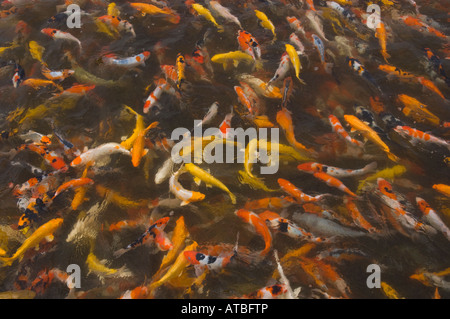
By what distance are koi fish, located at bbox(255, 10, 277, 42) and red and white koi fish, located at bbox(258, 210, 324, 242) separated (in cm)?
181

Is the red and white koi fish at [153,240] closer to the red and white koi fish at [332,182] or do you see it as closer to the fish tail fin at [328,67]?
the red and white koi fish at [332,182]

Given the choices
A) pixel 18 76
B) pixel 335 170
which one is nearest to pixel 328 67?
pixel 335 170

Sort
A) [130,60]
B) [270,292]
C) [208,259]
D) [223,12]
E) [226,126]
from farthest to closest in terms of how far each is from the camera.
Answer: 1. [223,12]
2. [130,60]
3. [226,126]
4. [208,259]
5. [270,292]

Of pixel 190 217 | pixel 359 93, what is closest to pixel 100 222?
pixel 190 217

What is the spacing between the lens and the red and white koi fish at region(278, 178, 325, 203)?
6.93ft

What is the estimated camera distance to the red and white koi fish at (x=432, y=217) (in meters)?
1.97

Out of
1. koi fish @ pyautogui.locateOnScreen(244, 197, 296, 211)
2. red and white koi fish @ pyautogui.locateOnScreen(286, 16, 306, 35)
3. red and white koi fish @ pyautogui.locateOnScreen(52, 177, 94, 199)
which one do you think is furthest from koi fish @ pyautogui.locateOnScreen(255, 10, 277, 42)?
red and white koi fish @ pyautogui.locateOnScreen(52, 177, 94, 199)

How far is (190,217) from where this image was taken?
6.84 feet

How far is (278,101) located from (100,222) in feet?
5.15

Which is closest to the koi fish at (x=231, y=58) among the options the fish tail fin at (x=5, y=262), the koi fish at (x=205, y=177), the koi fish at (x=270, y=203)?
the koi fish at (x=205, y=177)

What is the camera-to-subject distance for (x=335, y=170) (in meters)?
2.22

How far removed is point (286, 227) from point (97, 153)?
4.62 ft

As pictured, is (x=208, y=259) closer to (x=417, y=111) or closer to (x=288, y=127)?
(x=288, y=127)

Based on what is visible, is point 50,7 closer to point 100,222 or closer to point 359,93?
point 100,222
